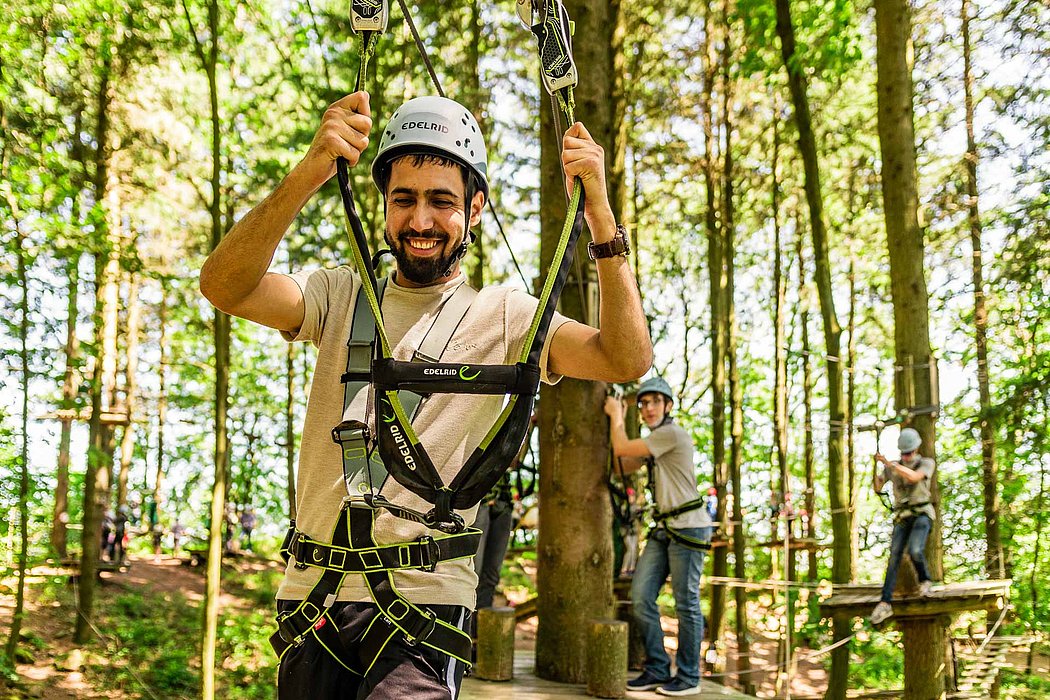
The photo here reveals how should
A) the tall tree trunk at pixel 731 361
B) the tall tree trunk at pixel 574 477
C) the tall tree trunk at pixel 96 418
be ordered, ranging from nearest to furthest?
the tall tree trunk at pixel 574 477
the tall tree trunk at pixel 96 418
the tall tree trunk at pixel 731 361

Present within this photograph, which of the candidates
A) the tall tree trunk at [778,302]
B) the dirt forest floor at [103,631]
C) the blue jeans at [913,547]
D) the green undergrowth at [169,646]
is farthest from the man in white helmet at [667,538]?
the green undergrowth at [169,646]

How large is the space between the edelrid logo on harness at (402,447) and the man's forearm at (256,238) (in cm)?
44

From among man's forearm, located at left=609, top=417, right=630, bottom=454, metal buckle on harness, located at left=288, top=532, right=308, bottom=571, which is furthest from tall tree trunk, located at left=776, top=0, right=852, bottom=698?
metal buckle on harness, located at left=288, top=532, right=308, bottom=571

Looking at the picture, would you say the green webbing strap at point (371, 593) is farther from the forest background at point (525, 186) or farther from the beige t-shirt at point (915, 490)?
the beige t-shirt at point (915, 490)

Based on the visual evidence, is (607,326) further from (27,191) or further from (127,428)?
(127,428)

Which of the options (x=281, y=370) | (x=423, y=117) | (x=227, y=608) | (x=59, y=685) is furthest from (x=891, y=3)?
(x=281, y=370)

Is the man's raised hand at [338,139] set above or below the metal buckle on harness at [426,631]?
above

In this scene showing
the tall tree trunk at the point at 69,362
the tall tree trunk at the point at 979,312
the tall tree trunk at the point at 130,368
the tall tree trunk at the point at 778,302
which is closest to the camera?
the tall tree trunk at the point at 69,362

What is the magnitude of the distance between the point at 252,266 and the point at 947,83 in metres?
13.9

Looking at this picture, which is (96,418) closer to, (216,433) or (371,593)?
(216,433)

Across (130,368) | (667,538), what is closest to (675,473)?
→ (667,538)

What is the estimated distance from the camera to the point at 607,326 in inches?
77.1

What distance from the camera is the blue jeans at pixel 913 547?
27.0ft

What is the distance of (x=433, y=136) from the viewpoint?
6.84 ft
